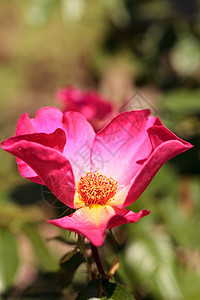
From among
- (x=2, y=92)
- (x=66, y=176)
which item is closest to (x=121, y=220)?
(x=66, y=176)

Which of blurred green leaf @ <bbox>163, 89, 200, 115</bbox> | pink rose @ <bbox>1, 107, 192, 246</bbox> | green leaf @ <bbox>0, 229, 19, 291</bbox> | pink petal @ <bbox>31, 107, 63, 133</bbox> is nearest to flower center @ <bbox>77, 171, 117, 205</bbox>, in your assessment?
pink rose @ <bbox>1, 107, 192, 246</bbox>

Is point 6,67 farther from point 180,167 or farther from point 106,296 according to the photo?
point 106,296

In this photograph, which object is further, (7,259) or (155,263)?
(155,263)

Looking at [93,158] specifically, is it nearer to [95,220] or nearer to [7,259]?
[95,220]

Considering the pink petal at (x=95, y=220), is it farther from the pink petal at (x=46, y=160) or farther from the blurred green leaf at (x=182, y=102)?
the blurred green leaf at (x=182, y=102)

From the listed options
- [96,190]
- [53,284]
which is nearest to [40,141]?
[96,190]

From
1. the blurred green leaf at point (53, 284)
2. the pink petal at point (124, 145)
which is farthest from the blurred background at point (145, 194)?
the pink petal at point (124, 145)

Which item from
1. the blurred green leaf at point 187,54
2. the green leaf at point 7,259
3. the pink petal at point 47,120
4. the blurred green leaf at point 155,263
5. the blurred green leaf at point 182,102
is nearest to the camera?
the pink petal at point 47,120
